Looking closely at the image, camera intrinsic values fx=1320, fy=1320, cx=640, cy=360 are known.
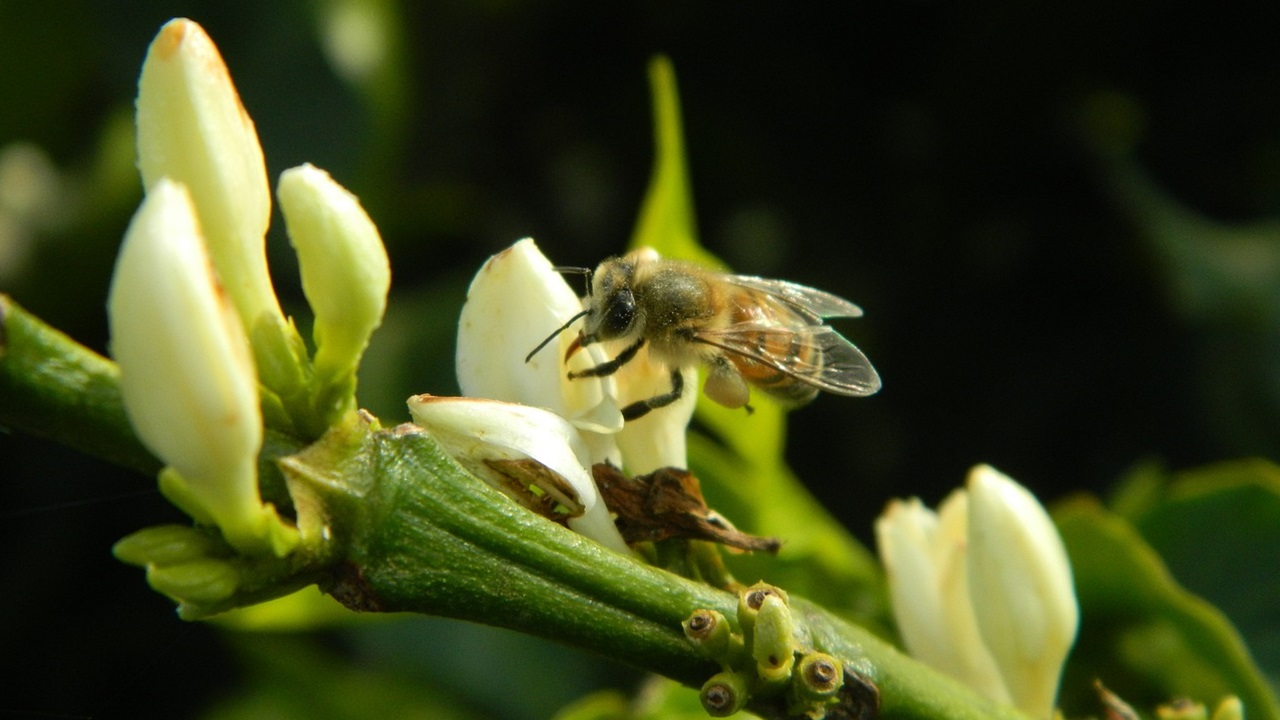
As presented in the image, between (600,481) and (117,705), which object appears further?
(117,705)

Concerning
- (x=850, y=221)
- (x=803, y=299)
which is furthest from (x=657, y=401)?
(x=850, y=221)

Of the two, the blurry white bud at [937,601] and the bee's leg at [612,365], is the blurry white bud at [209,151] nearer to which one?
the bee's leg at [612,365]

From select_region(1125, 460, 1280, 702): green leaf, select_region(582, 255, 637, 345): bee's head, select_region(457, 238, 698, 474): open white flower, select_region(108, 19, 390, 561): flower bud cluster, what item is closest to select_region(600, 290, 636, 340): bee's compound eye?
select_region(582, 255, 637, 345): bee's head

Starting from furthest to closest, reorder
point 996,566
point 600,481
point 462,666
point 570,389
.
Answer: point 462,666 < point 996,566 < point 570,389 < point 600,481

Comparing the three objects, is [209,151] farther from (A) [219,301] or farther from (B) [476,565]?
(B) [476,565]

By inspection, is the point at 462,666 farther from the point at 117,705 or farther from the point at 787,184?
the point at 787,184

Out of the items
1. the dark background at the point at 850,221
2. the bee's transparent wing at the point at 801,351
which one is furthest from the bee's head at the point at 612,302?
the dark background at the point at 850,221

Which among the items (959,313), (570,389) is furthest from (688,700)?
(959,313)
